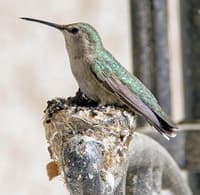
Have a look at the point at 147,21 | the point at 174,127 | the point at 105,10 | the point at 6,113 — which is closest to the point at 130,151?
the point at 174,127

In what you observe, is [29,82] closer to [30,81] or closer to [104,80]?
[30,81]

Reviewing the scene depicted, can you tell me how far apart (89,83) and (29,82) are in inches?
29.1

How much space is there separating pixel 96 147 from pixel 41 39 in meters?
0.99

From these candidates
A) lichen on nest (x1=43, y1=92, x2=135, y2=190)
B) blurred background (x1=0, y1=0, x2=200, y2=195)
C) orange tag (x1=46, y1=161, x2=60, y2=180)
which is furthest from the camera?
blurred background (x1=0, y1=0, x2=200, y2=195)

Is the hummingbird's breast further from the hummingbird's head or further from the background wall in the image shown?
the background wall

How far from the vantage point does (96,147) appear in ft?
2.82

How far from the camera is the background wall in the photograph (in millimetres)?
1773

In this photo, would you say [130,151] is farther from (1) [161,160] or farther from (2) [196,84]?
(2) [196,84]

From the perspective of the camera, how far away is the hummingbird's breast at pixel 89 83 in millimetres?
1045

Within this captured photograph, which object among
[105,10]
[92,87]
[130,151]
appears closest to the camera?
[130,151]

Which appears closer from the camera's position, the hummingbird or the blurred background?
the hummingbird

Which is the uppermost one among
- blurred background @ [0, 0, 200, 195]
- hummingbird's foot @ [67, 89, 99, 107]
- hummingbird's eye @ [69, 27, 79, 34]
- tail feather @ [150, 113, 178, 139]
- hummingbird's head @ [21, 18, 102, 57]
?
hummingbird's eye @ [69, 27, 79, 34]

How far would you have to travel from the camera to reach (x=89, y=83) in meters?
1.08

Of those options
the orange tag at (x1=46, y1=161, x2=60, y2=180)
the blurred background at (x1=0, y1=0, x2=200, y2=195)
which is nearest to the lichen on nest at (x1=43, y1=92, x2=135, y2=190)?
the orange tag at (x1=46, y1=161, x2=60, y2=180)
